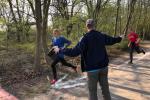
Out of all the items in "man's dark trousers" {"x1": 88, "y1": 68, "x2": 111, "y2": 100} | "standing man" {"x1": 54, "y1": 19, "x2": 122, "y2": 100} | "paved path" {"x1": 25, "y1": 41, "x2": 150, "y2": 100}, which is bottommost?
"paved path" {"x1": 25, "y1": 41, "x2": 150, "y2": 100}

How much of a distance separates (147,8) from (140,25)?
2.23 metres

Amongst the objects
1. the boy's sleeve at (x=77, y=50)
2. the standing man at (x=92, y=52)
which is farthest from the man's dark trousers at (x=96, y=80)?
the boy's sleeve at (x=77, y=50)

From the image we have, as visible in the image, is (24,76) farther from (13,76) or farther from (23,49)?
(23,49)

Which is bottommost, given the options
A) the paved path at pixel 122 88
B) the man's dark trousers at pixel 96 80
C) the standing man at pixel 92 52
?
the paved path at pixel 122 88

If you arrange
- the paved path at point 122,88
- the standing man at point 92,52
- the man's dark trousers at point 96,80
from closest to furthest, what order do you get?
the standing man at point 92,52 < the man's dark trousers at point 96,80 < the paved path at point 122,88

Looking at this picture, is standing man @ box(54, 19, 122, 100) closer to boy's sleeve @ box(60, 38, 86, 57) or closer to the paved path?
boy's sleeve @ box(60, 38, 86, 57)

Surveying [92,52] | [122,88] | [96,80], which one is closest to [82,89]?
[122,88]

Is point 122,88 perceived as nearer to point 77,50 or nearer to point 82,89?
point 82,89

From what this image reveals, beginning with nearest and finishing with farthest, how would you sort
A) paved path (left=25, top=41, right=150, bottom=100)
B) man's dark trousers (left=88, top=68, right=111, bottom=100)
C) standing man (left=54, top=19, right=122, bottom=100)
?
standing man (left=54, top=19, right=122, bottom=100) < man's dark trousers (left=88, top=68, right=111, bottom=100) < paved path (left=25, top=41, right=150, bottom=100)

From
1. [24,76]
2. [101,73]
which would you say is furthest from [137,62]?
[101,73]

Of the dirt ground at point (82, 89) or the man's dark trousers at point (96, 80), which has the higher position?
the man's dark trousers at point (96, 80)

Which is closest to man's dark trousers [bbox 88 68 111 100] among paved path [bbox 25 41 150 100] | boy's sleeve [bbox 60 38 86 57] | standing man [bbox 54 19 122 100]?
standing man [bbox 54 19 122 100]

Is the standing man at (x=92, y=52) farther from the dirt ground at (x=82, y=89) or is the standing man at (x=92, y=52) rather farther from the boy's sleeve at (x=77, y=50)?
the dirt ground at (x=82, y=89)

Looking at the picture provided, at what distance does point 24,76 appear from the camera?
389 inches
